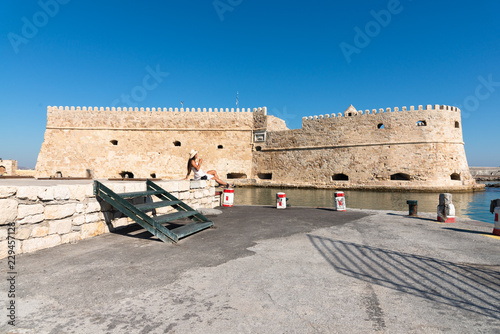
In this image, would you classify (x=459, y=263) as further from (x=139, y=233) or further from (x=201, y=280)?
(x=139, y=233)

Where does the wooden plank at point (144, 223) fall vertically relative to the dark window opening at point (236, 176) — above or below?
below

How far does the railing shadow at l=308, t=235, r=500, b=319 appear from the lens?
2467 mm

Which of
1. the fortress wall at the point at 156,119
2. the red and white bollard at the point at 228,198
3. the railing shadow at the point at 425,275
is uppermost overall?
the fortress wall at the point at 156,119

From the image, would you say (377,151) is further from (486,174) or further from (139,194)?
(486,174)

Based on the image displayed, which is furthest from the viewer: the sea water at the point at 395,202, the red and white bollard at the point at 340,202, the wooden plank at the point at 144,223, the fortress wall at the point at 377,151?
the fortress wall at the point at 377,151

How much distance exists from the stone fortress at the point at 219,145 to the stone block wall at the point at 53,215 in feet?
71.9

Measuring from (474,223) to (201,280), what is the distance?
21.7 ft

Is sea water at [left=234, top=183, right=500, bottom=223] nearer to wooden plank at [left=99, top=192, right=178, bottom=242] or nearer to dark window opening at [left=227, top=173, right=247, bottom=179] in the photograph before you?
dark window opening at [left=227, top=173, right=247, bottom=179]

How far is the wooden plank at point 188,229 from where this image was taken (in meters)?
4.47

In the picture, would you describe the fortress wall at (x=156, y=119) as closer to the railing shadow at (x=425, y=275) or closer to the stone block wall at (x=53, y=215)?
the stone block wall at (x=53, y=215)

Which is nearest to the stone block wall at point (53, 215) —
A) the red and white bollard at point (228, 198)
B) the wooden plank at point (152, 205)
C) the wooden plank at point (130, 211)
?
the wooden plank at point (130, 211)

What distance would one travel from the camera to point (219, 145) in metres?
28.0

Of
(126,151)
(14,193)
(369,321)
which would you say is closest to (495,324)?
(369,321)

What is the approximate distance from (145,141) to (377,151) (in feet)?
73.9
